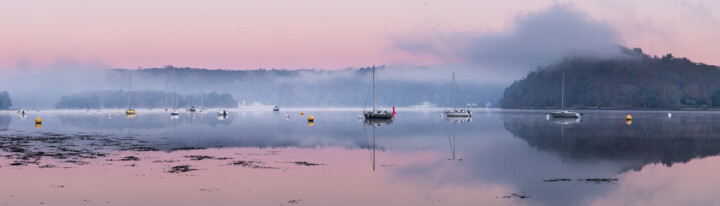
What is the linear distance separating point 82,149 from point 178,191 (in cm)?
2243

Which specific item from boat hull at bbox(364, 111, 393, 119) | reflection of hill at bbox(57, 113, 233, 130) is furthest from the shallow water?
boat hull at bbox(364, 111, 393, 119)

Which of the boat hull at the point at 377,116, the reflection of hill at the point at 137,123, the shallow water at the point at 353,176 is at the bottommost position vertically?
the shallow water at the point at 353,176

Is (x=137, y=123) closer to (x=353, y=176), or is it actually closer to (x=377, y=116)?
(x=377, y=116)

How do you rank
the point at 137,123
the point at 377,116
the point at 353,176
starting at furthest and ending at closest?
the point at 377,116, the point at 137,123, the point at 353,176

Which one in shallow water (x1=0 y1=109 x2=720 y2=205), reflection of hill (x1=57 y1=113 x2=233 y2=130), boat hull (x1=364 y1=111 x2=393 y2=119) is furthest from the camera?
boat hull (x1=364 y1=111 x2=393 y2=119)

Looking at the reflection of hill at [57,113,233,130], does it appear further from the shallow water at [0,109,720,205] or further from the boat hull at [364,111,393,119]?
the shallow water at [0,109,720,205]

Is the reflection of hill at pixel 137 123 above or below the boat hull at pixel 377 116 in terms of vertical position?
below

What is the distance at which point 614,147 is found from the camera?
45219 mm

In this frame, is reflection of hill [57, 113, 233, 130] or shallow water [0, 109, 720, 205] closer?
shallow water [0, 109, 720, 205]

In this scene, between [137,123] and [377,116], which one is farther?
[377,116]

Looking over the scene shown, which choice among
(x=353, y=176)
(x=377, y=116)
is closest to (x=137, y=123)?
(x=377, y=116)

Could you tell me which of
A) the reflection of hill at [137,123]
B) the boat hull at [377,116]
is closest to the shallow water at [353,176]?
the reflection of hill at [137,123]

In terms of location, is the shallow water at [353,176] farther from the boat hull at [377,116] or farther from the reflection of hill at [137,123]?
the boat hull at [377,116]

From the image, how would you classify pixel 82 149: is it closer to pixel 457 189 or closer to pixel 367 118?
pixel 457 189
